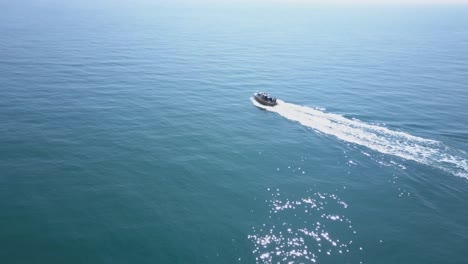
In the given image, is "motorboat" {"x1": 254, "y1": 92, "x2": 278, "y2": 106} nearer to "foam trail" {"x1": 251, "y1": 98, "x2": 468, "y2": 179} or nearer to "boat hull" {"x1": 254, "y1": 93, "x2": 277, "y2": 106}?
"boat hull" {"x1": 254, "y1": 93, "x2": 277, "y2": 106}

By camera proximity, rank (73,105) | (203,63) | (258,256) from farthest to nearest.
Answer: (203,63) < (73,105) < (258,256)

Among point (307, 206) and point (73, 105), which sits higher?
point (73, 105)

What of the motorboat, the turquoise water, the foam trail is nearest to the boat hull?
the motorboat

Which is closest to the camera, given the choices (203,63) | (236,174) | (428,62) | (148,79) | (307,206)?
(307,206)

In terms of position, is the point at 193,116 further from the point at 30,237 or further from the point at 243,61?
the point at 243,61

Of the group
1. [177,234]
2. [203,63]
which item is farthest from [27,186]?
[203,63]

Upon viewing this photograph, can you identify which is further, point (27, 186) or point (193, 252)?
point (27, 186)

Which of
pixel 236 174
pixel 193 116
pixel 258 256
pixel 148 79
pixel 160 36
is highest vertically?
pixel 160 36

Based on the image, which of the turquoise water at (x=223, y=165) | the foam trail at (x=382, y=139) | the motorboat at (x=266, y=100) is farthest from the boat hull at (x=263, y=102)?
the turquoise water at (x=223, y=165)
